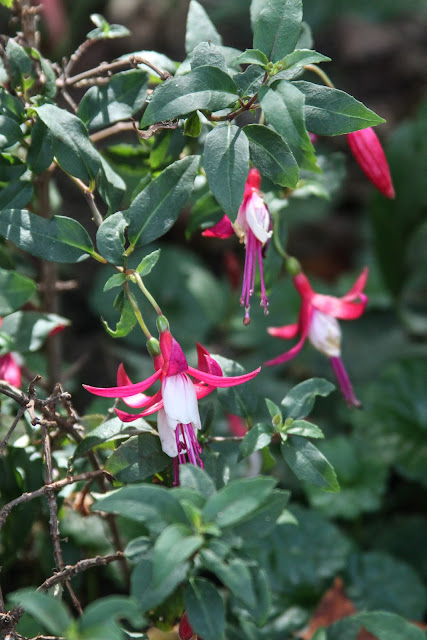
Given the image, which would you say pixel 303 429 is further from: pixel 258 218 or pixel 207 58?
pixel 207 58

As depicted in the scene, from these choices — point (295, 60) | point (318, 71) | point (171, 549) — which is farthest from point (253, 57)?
point (171, 549)

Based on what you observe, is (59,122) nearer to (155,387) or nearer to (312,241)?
(155,387)

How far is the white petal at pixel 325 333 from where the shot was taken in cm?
104

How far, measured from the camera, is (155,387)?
58.1 inches

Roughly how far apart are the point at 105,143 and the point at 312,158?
4.55 feet

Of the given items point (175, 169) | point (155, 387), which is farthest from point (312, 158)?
point (155, 387)

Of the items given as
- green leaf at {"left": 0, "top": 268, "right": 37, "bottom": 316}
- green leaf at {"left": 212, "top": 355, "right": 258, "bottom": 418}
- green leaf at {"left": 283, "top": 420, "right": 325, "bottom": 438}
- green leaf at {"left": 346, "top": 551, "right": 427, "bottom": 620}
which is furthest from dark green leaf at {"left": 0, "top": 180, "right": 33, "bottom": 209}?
green leaf at {"left": 346, "top": 551, "right": 427, "bottom": 620}

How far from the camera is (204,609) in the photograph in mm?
645

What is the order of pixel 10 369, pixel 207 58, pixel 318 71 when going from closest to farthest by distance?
pixel 207 58 < pixel 318 71 < pixel 10 369

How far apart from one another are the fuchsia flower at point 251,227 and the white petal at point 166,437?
16 centimetres

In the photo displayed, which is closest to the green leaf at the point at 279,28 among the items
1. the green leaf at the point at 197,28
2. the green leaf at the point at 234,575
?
the green leaf at the point at 197,28

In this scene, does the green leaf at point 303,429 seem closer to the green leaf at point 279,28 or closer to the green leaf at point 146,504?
the green leaf at point 146,504

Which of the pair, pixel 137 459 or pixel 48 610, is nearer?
pixel 48 610

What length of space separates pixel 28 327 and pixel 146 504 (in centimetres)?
48
